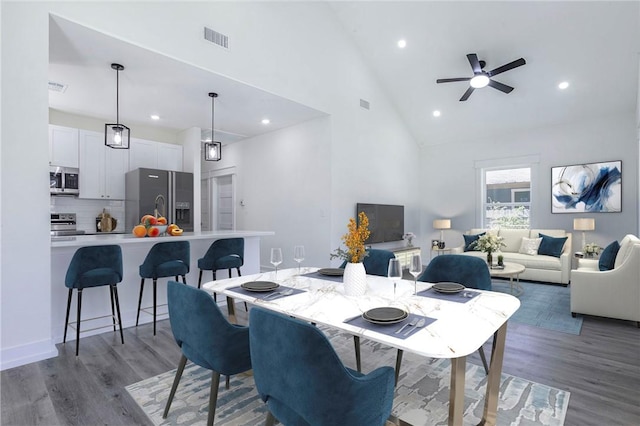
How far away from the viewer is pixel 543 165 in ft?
21.5

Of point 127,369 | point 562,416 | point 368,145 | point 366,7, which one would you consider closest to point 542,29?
point 366,7

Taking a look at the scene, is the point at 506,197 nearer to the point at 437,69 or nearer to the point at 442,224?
the point at 442,224

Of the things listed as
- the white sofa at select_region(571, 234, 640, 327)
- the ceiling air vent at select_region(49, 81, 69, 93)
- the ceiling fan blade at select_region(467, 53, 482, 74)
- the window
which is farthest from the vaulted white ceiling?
the white sofa at select_region(571, 234, 640, 327)

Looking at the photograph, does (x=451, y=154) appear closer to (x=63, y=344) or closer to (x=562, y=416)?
(x=562, y=416)

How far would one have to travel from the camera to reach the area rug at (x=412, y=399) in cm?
197

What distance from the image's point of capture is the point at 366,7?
5336 millimetres

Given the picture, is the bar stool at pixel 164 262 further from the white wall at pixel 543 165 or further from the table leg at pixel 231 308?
the white wall at pixel 543 165

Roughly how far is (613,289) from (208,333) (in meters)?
4.05

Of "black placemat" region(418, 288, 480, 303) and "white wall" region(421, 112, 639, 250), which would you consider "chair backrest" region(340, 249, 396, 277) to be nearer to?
"black placemat" region(418, 288, 480, 303)

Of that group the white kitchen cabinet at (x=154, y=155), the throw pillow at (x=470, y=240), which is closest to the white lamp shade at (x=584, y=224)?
the throw pillow at (x=470, y=240)

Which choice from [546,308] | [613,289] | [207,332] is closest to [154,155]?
[207,332]

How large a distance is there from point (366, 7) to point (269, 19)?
5.64 feet

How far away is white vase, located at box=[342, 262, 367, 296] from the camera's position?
6.33 feet

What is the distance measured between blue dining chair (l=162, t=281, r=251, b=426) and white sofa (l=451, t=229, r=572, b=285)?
514 cm
